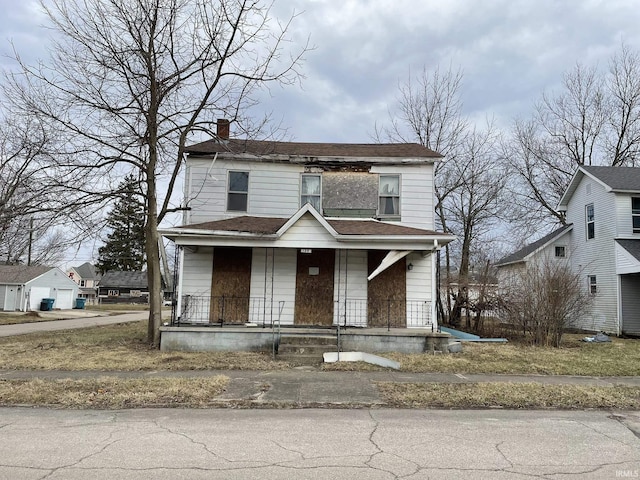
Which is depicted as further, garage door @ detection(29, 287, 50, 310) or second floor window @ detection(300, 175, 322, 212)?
garage door @ detection(29, 287, 50, 310)

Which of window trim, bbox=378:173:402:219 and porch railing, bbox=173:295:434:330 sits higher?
window trim, bbox=378:173:402:219

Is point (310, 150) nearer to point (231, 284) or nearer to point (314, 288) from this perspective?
point (314, 288)

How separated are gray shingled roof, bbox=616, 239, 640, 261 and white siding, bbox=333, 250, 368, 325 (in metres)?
11.6

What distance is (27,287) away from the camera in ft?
123

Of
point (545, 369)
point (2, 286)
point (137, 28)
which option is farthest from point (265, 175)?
point (2, 286)

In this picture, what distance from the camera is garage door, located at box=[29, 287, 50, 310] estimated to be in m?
38.3

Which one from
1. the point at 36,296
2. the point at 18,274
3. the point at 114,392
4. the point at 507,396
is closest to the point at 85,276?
the point at 36,296

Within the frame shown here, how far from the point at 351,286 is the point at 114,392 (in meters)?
7.51

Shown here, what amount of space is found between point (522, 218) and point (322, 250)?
21217 millimetres

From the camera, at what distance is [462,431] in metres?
5.34

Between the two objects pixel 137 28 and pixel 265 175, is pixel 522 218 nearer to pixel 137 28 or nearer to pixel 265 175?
pixel 265 175

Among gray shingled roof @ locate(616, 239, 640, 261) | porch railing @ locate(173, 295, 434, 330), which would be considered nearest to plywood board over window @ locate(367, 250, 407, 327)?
porch railing @ locate(173, 295, 434, 330)

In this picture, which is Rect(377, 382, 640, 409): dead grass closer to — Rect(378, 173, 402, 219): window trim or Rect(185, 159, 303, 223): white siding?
Rect(378, 173, 402, 219): window trim

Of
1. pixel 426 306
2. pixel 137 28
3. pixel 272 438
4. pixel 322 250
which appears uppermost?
pixel 137 28
